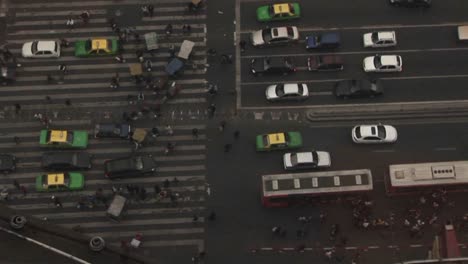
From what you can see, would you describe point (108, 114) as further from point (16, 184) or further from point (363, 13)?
point (363, 13)

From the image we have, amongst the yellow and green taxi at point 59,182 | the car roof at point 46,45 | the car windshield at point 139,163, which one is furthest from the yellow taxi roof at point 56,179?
the car roof at point 46,45

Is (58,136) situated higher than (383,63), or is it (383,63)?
(383,63)

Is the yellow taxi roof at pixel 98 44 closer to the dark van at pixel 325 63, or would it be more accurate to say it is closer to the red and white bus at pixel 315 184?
the dark van at pixel 325 63

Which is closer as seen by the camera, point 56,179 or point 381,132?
point 56,179

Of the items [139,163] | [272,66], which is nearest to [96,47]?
[139,163]

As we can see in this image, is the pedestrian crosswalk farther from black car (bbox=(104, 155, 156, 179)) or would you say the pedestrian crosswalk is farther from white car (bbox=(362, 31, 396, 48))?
white car (bbox=(362, 31, 396, 48))

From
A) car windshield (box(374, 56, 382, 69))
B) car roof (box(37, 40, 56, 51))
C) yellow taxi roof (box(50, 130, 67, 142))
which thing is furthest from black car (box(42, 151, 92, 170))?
car windshield (box(374, 56, 382, 69))
